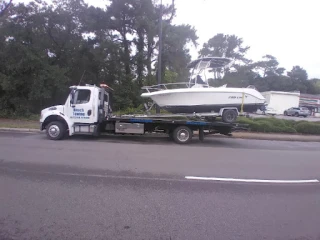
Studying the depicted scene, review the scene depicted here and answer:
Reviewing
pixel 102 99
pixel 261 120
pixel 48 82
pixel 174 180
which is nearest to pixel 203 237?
pixel 174 180

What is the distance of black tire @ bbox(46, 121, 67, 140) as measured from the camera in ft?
34.1

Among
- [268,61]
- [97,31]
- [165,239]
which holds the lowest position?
[165,239]

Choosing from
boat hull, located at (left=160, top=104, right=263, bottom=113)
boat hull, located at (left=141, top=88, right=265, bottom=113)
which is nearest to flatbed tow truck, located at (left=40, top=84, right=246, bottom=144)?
boat hull, located at (left=160, top=104, right=263, bottom=113)

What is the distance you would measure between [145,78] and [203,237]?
2225 centimetres

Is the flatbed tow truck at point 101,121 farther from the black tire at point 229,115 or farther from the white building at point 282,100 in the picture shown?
the white building at point 282,100

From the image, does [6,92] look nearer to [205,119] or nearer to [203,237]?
[205,119]

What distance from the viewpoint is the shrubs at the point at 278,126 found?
52.7 feet

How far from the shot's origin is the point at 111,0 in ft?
76.8

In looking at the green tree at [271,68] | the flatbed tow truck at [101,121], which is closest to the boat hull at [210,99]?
the flatbed tow truck at [101,121]

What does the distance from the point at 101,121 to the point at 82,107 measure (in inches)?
40.6

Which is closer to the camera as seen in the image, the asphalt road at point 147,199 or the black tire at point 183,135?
the asphalt road at point 147,199

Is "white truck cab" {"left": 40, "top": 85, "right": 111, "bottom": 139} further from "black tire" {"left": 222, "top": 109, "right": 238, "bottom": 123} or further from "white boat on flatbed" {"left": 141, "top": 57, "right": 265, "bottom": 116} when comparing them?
"black tire" {"left": 222, "top": 109, "right": 238, "bottom": 123}

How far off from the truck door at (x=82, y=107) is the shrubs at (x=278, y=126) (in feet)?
31.8

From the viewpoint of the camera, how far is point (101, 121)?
11.1m
